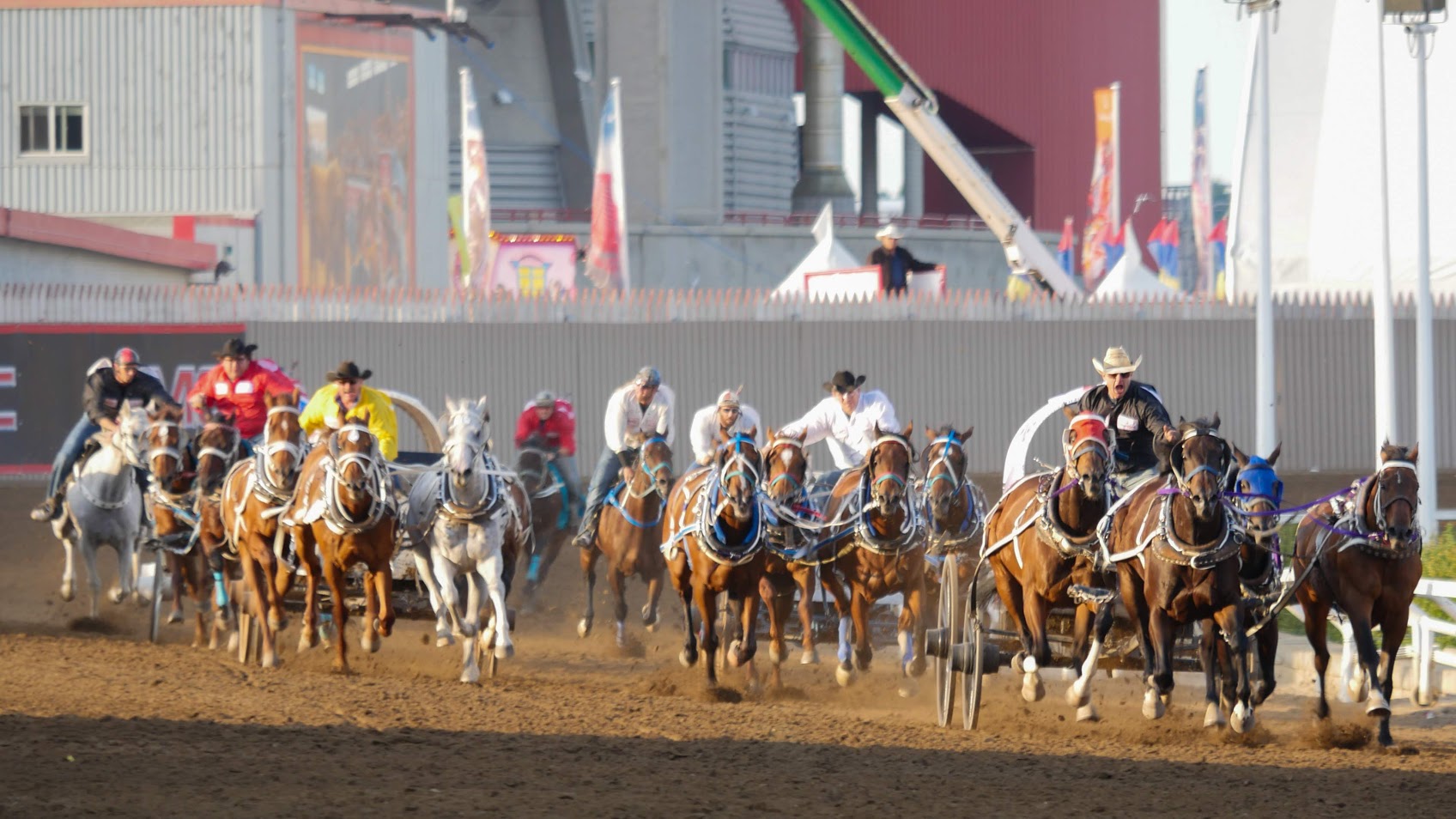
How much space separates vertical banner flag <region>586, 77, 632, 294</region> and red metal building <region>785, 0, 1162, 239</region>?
19.5 m

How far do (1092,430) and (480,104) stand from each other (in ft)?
157

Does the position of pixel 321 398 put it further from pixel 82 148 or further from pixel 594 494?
pixel 82 148

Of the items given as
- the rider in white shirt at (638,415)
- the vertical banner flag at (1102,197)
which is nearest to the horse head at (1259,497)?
the rider in white shirt at (638,415)

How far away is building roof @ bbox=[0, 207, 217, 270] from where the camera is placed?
93.7ft

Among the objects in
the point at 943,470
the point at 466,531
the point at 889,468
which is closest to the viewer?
the point at 943,470

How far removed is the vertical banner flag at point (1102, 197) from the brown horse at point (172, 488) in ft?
106

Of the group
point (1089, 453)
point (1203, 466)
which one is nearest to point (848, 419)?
point (1089, 453)

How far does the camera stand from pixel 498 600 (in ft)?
48.2

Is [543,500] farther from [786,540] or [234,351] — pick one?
[786,540]

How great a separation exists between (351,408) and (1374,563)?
270 inches

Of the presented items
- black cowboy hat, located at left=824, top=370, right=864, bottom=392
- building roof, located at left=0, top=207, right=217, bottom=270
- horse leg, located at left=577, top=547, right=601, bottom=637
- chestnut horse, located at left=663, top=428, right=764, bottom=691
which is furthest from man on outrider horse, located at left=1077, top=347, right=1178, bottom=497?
building roof, located at left=0, top=207, right=217, bottom=270

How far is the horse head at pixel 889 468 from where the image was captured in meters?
13.8

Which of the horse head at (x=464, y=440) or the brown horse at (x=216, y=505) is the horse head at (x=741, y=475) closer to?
the horse head at (x=464, y=440)

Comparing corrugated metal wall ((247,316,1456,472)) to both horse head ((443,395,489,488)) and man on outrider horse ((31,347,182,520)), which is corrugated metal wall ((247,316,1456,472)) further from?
horse head ((443,395,489,488))
